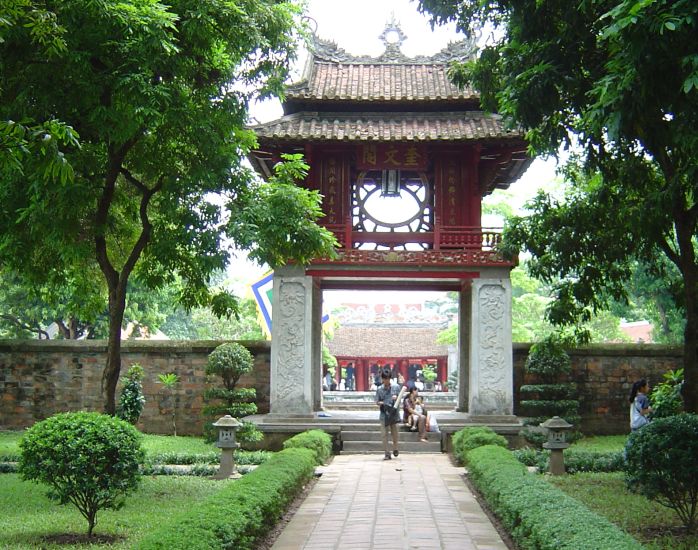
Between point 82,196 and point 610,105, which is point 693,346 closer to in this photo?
point 610,105

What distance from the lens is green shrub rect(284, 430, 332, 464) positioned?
1325 cm

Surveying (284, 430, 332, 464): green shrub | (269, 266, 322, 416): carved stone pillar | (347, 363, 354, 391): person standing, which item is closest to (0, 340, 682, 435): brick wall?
(269, 266, 322, 416): carved stone pillar

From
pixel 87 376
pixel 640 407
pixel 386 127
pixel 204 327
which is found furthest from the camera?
pixel 204 327

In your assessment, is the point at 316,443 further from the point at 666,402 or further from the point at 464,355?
the point at 464,355

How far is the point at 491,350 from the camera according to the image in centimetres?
1711

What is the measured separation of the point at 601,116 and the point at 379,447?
1135 centimetres

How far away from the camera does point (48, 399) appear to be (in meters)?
19.8

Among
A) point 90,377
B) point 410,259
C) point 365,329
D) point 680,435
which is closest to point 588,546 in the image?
point 680,435

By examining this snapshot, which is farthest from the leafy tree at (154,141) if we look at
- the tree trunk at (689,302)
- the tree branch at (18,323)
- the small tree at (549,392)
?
the tree branch at (18,323)

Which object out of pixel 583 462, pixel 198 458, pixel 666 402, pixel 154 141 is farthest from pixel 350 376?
pixel 154 141

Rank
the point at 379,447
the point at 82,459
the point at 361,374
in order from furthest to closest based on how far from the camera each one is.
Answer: the point at 361,374 < the point at 379,447 < the point at 82,459

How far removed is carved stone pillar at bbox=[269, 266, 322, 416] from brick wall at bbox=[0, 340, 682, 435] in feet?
9.33

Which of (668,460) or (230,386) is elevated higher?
(230,386)

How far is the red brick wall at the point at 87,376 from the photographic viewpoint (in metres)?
19.6
